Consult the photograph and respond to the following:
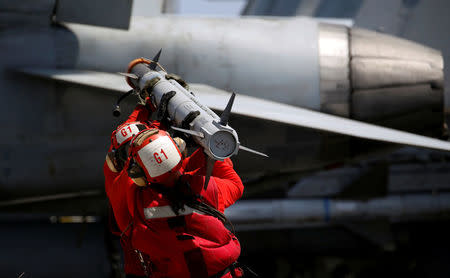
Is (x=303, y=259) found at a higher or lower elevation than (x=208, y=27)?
lower

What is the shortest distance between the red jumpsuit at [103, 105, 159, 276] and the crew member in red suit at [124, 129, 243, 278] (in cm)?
7

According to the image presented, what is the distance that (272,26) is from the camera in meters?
3.82

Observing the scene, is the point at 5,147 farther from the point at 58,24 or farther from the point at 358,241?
the point at 358,241

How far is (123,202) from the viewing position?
2.09 m

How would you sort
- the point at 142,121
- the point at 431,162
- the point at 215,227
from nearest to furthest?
1. the point at 215,227
2. the point at 142,121
3. the point at 431,162

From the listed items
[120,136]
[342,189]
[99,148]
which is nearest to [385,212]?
[342,189]

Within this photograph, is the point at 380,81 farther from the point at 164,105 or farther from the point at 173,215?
the point at 173,215

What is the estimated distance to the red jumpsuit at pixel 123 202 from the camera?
6.82 ft

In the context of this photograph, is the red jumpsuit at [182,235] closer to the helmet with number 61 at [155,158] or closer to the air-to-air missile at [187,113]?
the helmet with number 61 at [155,158]

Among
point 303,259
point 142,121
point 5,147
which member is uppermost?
point 142,121

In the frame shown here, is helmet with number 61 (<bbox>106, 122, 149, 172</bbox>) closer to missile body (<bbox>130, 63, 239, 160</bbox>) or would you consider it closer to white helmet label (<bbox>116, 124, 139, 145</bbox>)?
white helmet label (<bbox>116, 124, 139, 145</bbox>)

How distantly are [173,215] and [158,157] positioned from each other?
0.33 meters

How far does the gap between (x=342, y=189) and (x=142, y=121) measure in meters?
5.13

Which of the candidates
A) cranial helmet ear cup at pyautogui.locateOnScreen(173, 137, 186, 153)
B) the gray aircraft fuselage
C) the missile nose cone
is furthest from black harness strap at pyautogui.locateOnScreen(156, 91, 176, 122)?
the missile nose cone
